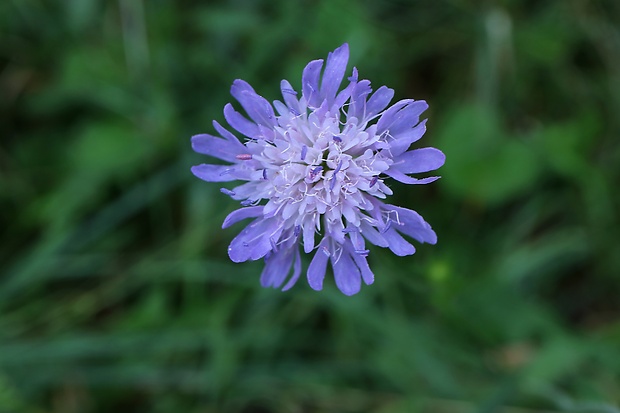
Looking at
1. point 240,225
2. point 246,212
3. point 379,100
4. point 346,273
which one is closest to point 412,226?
point 346,273

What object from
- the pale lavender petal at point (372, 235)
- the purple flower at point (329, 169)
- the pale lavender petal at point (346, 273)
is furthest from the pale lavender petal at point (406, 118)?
the pale lavender petal at point (346, 273)

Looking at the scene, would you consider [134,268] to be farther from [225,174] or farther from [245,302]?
[225,174]

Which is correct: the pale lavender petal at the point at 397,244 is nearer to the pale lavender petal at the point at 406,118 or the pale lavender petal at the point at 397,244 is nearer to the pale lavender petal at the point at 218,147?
the pale lavender petal at the point at 406,118

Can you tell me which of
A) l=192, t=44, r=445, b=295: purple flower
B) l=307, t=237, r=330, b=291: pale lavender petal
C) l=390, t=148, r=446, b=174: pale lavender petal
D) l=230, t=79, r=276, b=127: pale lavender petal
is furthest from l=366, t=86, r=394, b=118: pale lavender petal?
l=307, t=237, r=330, b=291: pale lavender petal

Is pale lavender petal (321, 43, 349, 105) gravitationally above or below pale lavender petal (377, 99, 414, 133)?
above

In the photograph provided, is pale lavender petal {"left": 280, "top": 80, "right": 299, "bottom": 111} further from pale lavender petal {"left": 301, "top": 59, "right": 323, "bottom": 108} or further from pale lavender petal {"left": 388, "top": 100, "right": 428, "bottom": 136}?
pale lavender petal {"left": 388, "top": 100, "right": 428, "bottom": 136}

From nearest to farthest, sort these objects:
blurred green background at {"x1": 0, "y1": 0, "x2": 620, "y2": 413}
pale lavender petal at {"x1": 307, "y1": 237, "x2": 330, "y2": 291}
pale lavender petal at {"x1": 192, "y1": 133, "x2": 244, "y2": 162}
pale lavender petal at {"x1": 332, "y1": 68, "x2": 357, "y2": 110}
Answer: pale lavender petal at {"x1": 332, "y1": 68, "x2": 357, "y2": 110} → pale lavender petal at {"x1": 307, "y1": 237, "x2": 330, "y2": 291} → pale lavender petal at {"x1": 192, "y1": 133, "x2": 244, "y2": 162} → blurred green background at {"x1": 0, "y1": 0, "x2": 620, "y2": 413}
